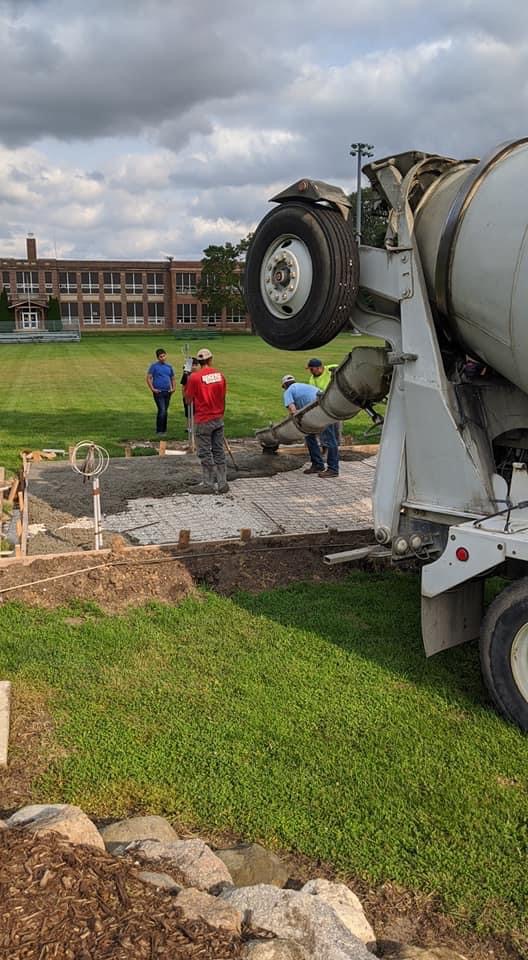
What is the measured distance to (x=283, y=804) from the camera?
13.7ft

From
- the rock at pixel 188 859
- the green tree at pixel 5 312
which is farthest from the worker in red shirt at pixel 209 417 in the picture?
the green tree at pixel 5 312

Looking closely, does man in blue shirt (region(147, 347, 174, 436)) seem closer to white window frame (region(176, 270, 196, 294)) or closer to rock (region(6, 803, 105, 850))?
rock (region(6, 803, 105, 850))

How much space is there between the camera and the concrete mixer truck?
16.2ft

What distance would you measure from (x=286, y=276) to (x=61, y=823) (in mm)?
4072

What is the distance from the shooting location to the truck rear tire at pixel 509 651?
15.5 ft

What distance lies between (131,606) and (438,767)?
10.6 ft

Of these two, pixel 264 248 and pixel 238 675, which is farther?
pixel 264 248

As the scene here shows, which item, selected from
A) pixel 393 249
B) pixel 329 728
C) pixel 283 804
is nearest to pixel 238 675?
pixel 329 728

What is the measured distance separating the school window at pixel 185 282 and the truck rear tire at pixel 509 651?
8430 centimetres

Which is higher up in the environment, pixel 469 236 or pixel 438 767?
pixel 469 236

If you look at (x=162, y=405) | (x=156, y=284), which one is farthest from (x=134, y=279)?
(x=162, y=405)

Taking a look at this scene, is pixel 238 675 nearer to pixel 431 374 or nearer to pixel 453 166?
pixel 431 374

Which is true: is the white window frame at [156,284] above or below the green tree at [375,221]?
above

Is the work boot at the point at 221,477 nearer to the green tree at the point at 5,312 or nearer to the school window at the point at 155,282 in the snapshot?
the green tree at the point at 5,312
